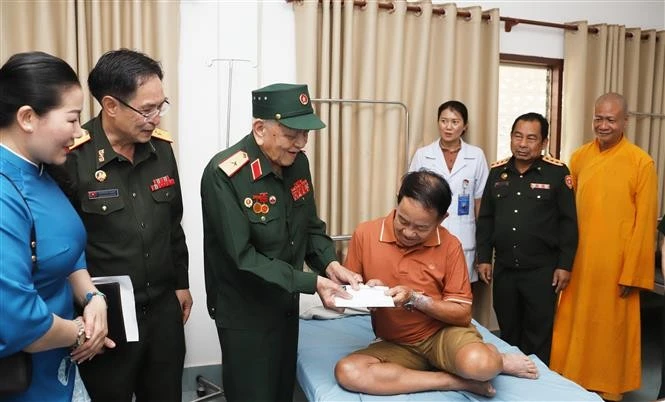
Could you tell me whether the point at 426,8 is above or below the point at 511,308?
above

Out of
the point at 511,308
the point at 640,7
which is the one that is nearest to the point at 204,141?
the point at 511,308

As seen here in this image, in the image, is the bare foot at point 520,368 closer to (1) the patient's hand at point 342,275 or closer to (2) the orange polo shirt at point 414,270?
(2) the orange polo shirt at point 414,270

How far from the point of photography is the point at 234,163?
1.87m

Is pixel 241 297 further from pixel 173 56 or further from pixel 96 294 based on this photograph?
pixel 173 56

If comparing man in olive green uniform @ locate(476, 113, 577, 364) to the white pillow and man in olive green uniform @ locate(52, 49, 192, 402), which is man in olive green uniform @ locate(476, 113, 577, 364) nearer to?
the white pillow

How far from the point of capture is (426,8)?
3.40 metres

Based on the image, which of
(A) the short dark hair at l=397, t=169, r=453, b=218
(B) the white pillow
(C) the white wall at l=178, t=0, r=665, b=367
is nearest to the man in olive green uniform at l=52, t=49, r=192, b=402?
(A) the short dark hair at l=397, t=169, r=453, b=218

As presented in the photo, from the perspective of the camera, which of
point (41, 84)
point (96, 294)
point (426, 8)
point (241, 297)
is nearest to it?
point (41, 84)

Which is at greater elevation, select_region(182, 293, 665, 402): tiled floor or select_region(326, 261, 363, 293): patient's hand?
select_region(326, 261, 363, 293): patient's hand

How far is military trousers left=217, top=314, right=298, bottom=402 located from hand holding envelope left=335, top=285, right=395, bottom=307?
288 mm


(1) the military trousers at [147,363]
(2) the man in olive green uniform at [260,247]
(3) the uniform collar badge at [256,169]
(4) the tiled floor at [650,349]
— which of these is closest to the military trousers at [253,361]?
(2) the man in olive green uniform at [260,247]

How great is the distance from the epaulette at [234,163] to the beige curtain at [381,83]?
1.43m

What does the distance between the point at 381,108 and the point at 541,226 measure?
121 cm

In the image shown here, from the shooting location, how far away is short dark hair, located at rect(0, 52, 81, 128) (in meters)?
1.19
